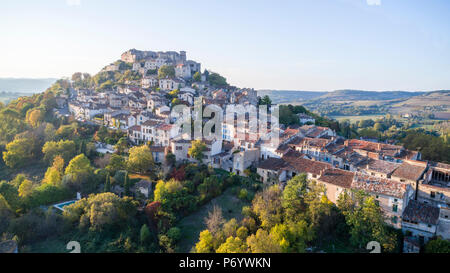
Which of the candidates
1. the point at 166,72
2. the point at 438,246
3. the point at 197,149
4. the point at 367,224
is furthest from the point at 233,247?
the point at 166,72

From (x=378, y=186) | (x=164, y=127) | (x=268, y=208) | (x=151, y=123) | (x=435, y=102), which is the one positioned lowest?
(x=268, y=208)

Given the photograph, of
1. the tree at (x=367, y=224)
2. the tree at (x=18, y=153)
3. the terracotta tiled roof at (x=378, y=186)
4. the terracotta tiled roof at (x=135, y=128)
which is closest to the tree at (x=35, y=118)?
the tree at (x=18, y=153)

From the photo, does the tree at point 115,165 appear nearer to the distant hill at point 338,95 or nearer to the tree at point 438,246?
the tree at point 438,246

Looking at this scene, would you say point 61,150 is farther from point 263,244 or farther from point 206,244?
point 263,244

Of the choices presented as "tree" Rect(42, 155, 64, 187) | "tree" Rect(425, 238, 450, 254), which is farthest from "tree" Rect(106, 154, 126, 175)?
"tree" Rect(425, 238, 450, 254)

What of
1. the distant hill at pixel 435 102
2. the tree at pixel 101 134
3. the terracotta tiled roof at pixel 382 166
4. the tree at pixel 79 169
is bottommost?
the tree at pixel 79 169

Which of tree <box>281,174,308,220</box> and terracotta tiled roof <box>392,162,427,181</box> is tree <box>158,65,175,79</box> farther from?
terracotta tiled roof <box>392,162,427,181</box>
